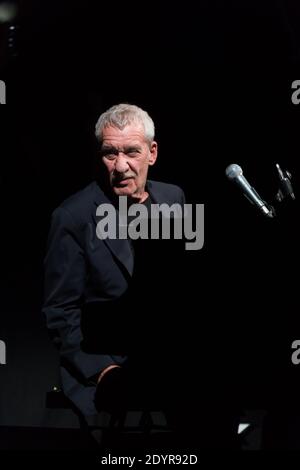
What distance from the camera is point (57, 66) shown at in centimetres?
342

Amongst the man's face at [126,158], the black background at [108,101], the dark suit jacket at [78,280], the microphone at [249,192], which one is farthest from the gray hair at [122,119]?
the black background at [108,101]

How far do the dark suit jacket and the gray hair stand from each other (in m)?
0.27

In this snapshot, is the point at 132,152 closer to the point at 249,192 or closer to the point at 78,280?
the point at 78,280

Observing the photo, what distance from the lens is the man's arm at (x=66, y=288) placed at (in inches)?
96.7

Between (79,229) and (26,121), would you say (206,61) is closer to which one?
(26,121)

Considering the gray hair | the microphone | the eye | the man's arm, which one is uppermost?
the gray hair

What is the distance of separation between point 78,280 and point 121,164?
1.49 ft

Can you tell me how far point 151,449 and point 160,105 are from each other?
175cm

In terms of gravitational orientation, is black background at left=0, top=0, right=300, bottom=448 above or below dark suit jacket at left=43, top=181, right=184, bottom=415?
above

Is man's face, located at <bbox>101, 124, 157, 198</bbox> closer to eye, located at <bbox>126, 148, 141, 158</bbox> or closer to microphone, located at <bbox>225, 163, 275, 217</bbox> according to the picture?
eye, located at <bbox>126, 148, 141, 158</bbox>

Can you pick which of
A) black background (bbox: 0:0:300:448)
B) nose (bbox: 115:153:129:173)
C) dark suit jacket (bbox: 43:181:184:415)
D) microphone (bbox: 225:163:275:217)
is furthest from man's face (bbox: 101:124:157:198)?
black background (bbox: 0:0:300:448)

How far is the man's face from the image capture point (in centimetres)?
249

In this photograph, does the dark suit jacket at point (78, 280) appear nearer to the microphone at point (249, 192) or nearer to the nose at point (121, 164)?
the nose at point (121, 164)

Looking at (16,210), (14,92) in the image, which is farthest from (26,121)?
(16,210)
